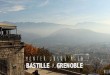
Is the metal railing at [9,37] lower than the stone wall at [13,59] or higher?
higher

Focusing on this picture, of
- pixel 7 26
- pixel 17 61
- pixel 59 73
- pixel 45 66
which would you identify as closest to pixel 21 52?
pixel 17 61

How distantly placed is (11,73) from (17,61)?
6.77 ft

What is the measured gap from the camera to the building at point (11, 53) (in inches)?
1411

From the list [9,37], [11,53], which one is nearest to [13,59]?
[11,53]

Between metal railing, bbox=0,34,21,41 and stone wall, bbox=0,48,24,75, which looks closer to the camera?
stone wall, bbox=0,48,24,75

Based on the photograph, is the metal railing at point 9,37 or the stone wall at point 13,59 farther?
the metal railing at point 9,37

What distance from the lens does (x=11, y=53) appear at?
1458 inches

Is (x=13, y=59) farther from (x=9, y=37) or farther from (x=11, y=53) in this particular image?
(x=9, y=37)

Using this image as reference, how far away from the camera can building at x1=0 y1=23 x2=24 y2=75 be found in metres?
35.8

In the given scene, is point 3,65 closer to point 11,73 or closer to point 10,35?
point 11,73

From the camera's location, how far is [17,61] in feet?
123

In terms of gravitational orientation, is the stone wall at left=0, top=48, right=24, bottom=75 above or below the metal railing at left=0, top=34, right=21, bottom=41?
below

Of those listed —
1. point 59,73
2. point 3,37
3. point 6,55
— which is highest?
point 3,37

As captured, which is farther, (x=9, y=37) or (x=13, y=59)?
(x=9, y=37)
